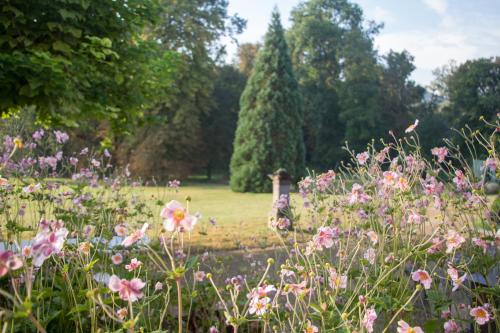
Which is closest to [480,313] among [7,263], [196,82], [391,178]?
[391,178]

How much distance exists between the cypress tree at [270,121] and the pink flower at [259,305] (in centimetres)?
1760

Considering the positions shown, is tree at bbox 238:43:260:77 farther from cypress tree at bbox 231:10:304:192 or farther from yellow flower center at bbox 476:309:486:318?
yellow flower center at bbox 476:309:486:318

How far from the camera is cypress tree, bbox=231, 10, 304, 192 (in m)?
19.5

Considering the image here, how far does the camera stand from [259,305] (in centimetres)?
149

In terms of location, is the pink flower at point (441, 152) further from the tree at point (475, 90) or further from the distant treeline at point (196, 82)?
the tree at point (475, 90)

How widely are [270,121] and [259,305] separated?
1857cm

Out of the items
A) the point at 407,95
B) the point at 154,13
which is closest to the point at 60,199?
the point at 154,13

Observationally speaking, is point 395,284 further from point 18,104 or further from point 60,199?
point 18,104

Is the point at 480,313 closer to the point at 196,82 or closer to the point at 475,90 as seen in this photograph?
the point at 196,82

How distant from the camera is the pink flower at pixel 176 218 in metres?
1.14

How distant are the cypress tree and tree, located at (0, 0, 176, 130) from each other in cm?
1279

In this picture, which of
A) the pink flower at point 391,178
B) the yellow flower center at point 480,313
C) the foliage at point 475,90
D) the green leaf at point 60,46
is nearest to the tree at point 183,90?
the foliage at point 475,90

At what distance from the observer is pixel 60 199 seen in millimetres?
3609

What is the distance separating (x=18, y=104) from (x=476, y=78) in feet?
82.0
